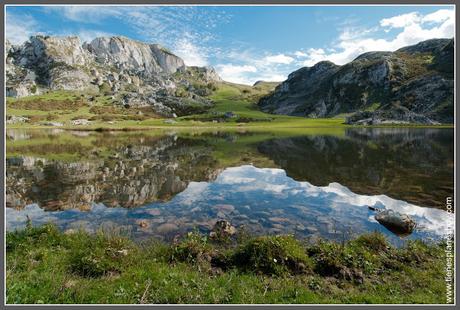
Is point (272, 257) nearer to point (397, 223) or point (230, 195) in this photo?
point (397, 223)

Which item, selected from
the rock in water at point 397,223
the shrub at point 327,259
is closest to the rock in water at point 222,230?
the shrub at point 327,259

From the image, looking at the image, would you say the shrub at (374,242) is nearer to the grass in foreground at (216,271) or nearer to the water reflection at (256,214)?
the grass in foreground at (216,271)

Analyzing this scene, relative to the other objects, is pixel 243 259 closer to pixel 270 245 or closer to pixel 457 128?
pixel 270 245

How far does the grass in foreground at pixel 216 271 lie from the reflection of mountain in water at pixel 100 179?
841 centimetres

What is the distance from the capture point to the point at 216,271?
11961mm

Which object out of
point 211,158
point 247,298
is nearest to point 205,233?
point 247,298

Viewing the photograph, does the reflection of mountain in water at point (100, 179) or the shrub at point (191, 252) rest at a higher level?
the shrub at point (191, 252)

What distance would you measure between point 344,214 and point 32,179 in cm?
2708

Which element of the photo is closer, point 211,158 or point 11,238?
point 11,238

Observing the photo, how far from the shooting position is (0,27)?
10711 millimetres

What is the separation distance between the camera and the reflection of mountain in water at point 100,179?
2266cm

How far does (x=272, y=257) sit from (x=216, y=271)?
2180 millimetres

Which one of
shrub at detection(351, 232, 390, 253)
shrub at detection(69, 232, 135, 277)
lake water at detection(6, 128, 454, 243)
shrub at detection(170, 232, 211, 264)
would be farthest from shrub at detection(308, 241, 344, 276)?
shrub at detection(69, 232, 135, 277)

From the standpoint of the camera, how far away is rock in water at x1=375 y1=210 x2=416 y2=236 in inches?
656
